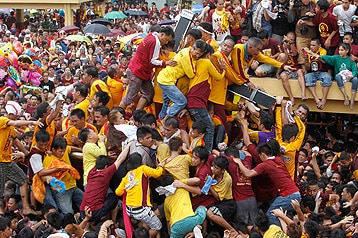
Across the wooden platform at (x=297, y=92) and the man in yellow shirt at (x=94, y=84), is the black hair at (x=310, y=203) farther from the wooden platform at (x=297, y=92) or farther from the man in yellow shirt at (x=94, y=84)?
the man in yellow shirt at (x=94, y=84)

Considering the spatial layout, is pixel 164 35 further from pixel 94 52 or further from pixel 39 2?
pixel 39 2

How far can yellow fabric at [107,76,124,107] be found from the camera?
11484 millimetres

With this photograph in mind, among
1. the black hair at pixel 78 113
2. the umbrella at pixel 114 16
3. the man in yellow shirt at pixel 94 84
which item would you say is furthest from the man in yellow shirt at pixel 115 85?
the umbrella at pixel 114 16

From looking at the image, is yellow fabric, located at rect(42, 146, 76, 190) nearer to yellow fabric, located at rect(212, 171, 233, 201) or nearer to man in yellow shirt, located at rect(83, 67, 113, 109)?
man in yellow shirt, located at rect(83, 67, 113, 109)

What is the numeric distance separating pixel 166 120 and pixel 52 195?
1.87 meters

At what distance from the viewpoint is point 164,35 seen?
33.5 feet

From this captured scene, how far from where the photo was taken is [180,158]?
358 inches

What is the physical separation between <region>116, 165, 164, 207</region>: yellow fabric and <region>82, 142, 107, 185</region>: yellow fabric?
74 cm

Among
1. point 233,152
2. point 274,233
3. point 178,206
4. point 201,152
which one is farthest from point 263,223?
point 233,152

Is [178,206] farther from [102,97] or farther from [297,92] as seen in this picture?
[297,92]

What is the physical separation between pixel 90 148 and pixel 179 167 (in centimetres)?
121

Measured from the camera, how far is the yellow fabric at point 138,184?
8.74 metres

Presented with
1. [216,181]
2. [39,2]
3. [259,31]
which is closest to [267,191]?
[216,181]

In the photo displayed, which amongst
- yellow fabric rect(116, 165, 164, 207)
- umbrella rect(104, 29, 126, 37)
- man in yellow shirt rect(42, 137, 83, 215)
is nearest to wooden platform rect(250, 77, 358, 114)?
man in yellow shirt rect(42, 137, 83, 215)
